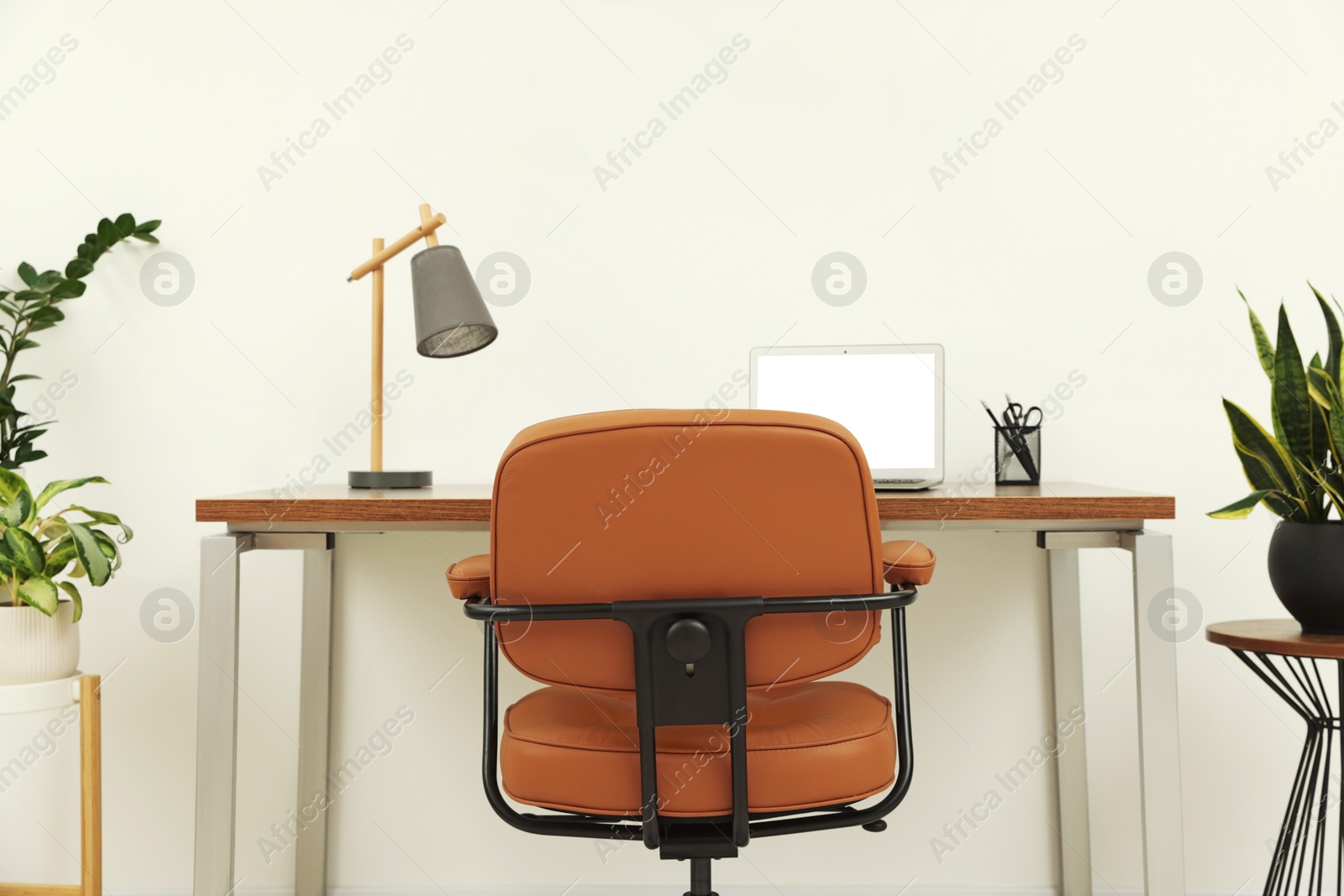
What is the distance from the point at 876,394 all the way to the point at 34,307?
195 cm

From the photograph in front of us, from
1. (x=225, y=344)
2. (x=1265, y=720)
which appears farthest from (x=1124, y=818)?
(x=225, y=344)

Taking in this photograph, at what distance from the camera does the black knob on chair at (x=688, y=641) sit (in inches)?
41.4

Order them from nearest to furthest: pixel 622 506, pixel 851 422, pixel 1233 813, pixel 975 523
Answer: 1. pixel 622 506
2. pixel 975 523
3. pixel 851 422
4. pixel 1233 813

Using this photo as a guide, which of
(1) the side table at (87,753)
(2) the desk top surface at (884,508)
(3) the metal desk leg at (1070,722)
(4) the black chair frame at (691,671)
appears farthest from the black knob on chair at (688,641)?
(1) the side table at (87,753)

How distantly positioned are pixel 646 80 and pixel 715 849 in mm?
1741

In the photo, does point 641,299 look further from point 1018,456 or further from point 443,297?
point 1018,456

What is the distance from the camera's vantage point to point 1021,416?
6.64 feet

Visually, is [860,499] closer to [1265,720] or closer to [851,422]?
[851,422]

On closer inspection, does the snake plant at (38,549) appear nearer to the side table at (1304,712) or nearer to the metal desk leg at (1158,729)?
the metal desk leg at (1158,729)

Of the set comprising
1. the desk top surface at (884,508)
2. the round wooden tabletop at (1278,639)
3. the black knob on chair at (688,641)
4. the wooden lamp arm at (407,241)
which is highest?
the wooden lamp arm at (407,241)

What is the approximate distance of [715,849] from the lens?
3.70 ft

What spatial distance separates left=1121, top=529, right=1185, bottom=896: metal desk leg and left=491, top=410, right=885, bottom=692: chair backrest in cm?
57

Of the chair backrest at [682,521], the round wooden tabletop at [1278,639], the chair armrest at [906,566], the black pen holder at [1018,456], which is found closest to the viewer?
the chair backrest at [682,521]

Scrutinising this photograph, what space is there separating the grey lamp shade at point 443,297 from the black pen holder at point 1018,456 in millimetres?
1117
